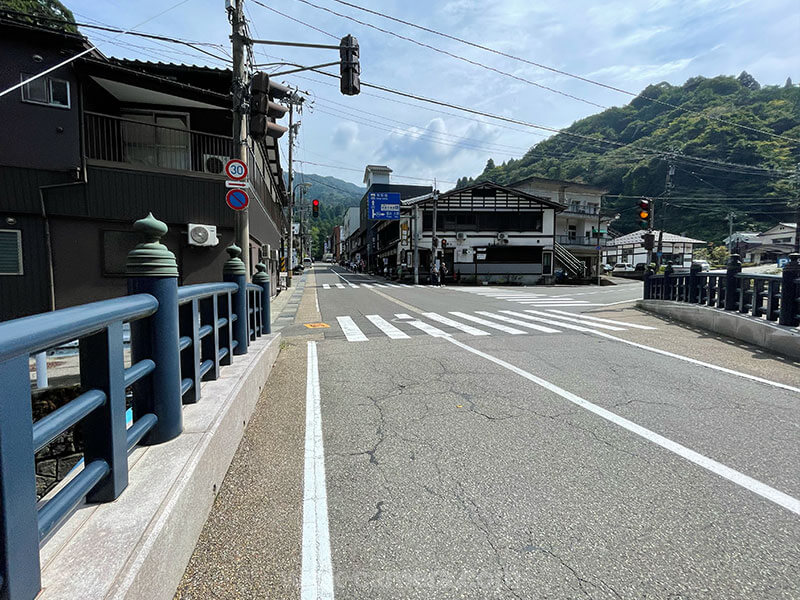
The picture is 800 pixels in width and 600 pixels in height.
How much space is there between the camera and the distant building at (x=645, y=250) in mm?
50566

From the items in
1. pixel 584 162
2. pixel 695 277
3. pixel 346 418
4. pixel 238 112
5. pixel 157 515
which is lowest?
pixel 346 418

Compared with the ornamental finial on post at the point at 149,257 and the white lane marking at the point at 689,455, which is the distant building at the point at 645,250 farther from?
the ornamental finial on post at the point at 149,257

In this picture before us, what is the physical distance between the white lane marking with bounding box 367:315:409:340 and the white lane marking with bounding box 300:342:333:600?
5038 mm

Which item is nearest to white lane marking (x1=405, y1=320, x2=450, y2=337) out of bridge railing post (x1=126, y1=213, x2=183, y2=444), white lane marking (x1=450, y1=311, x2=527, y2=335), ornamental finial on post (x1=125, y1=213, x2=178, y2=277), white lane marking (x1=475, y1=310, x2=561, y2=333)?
white lane marking (x1=450, y1=311, x2=527, y2=335)

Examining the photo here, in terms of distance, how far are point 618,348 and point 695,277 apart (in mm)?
4728

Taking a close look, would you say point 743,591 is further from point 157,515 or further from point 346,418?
point 346,418

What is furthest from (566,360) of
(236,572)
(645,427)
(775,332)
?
(236,572)

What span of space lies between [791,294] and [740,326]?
1206mm

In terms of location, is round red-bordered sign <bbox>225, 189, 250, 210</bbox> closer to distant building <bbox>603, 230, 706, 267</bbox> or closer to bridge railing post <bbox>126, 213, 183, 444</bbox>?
bridge railing post <bbox>126, 213, 183, 444</bbox>

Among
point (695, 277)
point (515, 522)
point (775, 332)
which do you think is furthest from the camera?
point (695, 277)

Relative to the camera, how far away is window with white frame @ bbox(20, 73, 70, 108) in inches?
403

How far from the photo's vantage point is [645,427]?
154 inches

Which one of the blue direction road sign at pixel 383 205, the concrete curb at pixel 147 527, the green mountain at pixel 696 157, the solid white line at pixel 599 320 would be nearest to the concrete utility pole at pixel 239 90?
the concrete curb at pixel 147 527

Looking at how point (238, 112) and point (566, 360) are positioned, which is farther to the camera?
point (238, 112)
